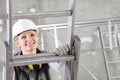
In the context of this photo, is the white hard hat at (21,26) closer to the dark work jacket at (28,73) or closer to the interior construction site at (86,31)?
the dark work jacket at (28,73)

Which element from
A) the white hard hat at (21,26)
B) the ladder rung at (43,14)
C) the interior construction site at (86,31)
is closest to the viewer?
the ladder rung at (43,14)

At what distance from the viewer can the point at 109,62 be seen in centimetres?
374

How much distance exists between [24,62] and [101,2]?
2.71 metres

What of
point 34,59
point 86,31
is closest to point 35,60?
point 34,59

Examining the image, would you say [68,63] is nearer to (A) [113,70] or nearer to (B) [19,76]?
(B) [19,76]

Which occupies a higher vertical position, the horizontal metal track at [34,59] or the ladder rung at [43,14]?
the ladder rung at [43,14]

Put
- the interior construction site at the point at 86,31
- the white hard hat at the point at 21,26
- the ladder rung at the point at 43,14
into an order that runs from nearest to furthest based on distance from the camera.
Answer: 1. the ladder rung at the point at 43,14
2. the white hard hat at the point at 21,26
3. the interior construction site at the point at 86,31

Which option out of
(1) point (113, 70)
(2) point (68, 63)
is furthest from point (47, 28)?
(2) point (68, 63)

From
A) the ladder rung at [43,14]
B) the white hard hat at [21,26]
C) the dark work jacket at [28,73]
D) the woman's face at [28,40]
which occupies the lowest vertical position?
the dark work jacket at [28,73]

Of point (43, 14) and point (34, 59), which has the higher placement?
point (43, 14)

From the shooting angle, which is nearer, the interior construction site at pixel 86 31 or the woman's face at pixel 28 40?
the woman's face at pixel 28 40

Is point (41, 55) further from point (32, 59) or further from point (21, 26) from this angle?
point (21, 26)

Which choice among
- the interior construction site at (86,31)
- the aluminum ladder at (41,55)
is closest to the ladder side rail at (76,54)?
the aluminum ladder at (41,55)

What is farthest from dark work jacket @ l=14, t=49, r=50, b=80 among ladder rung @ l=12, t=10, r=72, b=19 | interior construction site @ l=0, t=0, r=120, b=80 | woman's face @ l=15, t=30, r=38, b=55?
interior construction site @ l=0, t=0, r=120, b=80
